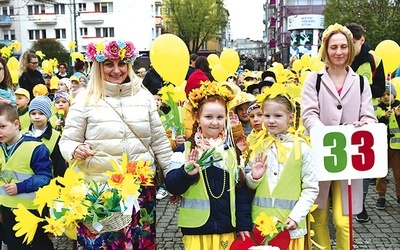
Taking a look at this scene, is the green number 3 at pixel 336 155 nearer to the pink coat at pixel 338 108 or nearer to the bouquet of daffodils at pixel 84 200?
the pink coat at pixel 338 108

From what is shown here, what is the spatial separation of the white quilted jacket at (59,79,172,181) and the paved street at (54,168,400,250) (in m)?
Answer: 2.10

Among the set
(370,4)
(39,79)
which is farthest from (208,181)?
(370,4)

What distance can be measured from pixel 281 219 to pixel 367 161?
0.92m

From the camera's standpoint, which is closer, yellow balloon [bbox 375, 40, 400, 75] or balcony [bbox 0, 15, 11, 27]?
yellow balloon [bbox 375, 40, 400, 75]

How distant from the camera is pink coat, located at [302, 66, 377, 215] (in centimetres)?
400

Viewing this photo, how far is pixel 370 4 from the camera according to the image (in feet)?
80.5

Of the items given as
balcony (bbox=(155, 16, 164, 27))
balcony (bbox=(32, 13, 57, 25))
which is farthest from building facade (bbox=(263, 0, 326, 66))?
balcony (bbox=(32, 13, 57, 25))

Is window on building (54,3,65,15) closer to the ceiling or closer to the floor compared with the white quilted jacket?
closer to the ceiling

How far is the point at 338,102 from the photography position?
4.02 m

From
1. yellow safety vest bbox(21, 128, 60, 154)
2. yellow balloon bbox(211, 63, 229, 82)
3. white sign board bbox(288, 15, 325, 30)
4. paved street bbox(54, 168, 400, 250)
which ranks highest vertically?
white sign board bbox(288, 15, 325, 30)

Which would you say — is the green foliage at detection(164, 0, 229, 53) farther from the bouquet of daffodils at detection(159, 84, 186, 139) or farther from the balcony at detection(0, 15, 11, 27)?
the bouquet of daffodils at detection(159, 84, 186, 139)

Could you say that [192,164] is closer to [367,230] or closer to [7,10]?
[367,230]

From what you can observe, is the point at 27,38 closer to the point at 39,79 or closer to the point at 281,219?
the point at 39,79

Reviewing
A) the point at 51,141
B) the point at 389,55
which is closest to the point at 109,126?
the point at 51,141
